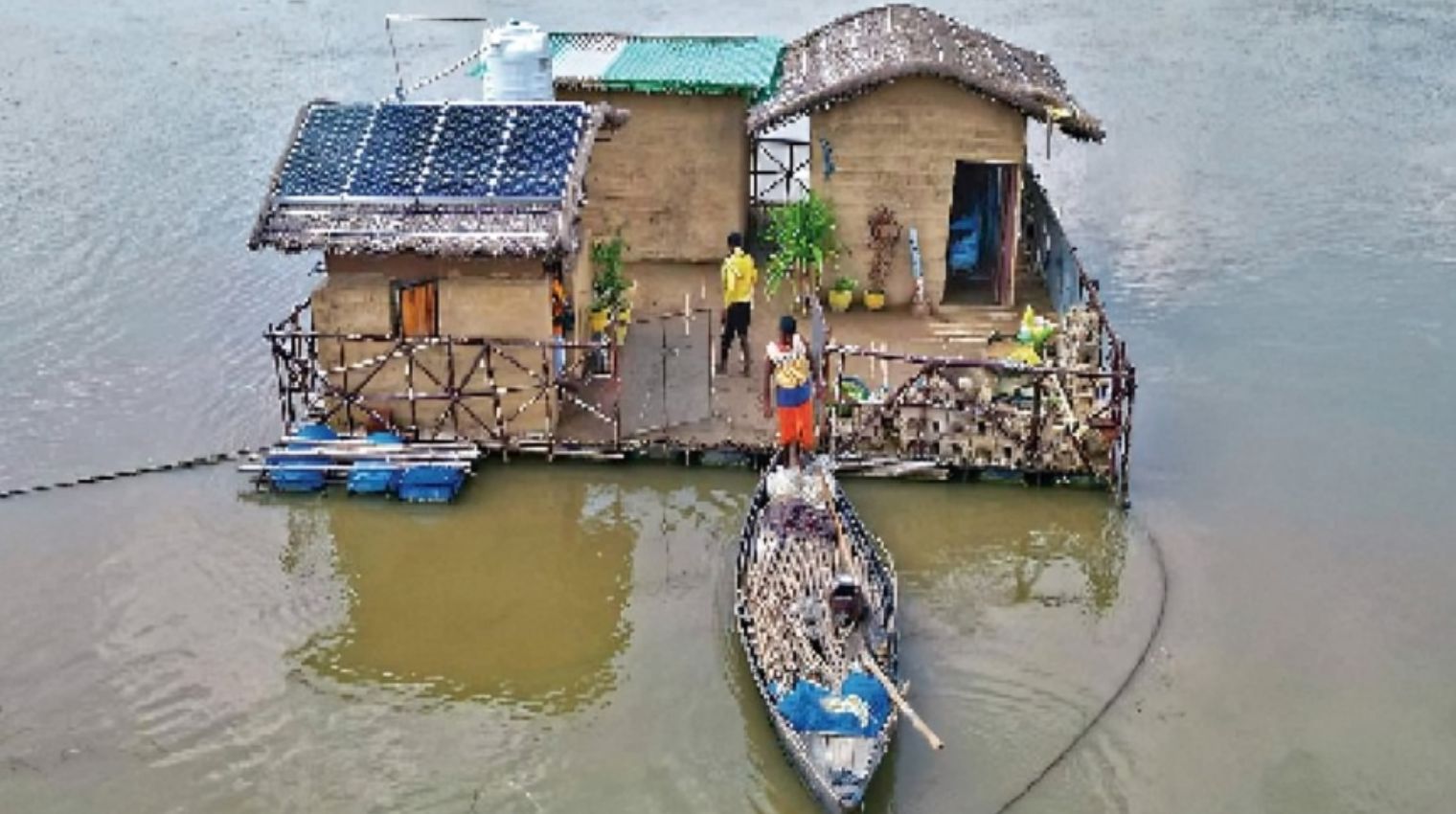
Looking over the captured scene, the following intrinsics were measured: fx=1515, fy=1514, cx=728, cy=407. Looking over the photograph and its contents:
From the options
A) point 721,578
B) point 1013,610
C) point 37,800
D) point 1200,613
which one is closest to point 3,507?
point 37,800

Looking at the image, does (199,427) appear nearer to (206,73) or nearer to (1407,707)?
(1407,707)

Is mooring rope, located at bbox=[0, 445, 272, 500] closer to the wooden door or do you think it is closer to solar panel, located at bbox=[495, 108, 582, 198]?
the wooden door

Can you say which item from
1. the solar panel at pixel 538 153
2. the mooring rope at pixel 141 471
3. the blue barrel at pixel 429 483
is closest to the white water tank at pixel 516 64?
the solar panel at pixel 538 153

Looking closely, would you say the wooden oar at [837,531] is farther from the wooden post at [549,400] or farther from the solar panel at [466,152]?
the solar panel at [466,152]

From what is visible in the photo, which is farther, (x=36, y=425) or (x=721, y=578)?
(x=36, y=425)

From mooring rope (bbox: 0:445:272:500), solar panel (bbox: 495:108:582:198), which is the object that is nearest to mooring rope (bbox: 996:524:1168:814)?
solar panel (bbox: 495:108:582:198)

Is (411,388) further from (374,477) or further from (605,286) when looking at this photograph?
(605,286)
